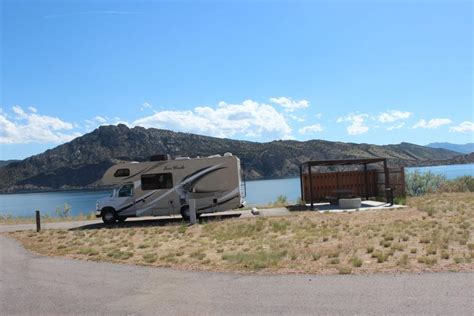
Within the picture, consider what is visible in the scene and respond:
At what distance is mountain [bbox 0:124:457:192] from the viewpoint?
103 metres

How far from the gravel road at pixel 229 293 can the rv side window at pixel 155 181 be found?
1217 cm

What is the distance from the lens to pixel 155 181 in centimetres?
2180

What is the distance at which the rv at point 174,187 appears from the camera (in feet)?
70.9

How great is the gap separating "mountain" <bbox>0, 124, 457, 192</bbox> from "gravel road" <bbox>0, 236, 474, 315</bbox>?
87300 millimetres

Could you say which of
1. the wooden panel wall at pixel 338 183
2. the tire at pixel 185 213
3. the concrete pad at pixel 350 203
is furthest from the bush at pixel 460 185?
the tire at pixel 185 213

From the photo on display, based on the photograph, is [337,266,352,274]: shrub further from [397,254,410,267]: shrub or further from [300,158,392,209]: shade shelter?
[300,158,392,209]: shade shelter

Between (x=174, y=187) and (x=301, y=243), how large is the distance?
402 inches

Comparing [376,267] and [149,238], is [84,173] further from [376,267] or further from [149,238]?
[376,267]

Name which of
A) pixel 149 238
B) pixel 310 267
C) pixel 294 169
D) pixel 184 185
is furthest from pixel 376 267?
pixel 294 169

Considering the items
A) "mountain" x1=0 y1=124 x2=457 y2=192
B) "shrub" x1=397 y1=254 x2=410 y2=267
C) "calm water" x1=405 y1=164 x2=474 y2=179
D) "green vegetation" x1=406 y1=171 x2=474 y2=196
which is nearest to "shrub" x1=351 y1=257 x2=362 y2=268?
"shrub" x1=397 y1=254 x2=410 y2=267

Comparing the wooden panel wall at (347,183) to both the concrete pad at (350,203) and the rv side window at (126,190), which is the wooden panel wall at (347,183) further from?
the rv side window at (126,190)

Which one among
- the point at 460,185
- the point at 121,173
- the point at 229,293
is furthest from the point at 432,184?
the point at 229,293

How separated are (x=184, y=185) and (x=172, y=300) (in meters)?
14.6

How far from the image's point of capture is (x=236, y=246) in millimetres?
12602
